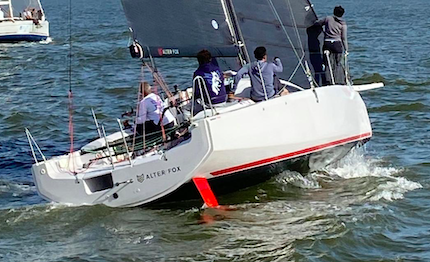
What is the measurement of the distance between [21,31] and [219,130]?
3205 cm

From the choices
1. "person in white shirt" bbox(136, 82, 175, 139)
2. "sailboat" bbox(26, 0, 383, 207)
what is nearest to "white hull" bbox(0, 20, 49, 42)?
"sailboat" bbox(26, 0, 383, 207)

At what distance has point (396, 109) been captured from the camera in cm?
1869

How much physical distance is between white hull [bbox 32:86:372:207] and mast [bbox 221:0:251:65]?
1.50 metres

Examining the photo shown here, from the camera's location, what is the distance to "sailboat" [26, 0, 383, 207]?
423 inches

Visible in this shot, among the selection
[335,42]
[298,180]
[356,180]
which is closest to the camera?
[298,180]

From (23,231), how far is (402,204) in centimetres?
489

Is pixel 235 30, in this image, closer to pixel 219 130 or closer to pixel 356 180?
pixel 219 130

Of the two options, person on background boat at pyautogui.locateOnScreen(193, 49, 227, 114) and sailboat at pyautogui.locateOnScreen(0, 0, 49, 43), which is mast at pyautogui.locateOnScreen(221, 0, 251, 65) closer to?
person on background boat at pyautogui.locateOnScreen(193, 49, 227, 114)

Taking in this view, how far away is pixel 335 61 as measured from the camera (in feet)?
44.6

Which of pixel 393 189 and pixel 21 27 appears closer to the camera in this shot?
pixel 393 189

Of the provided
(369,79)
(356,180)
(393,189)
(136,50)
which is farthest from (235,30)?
(369,79)

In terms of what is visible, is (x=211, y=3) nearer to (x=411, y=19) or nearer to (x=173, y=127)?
(x=173, y=127)

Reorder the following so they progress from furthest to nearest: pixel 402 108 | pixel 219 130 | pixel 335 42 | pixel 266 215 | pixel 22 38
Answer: pixel 22 38 < pixel 402 108 < pixel 335 42 < pixel 266 215 < pixel 219 130

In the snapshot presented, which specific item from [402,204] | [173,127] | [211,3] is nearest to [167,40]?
[211,3]
